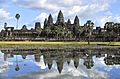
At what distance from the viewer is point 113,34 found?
597 ft

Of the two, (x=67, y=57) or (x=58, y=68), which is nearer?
(x=58, y=68)

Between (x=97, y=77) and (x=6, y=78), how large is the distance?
10.4m

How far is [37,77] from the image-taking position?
3956 centimetres

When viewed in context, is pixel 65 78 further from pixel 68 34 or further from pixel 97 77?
pixel 68 34

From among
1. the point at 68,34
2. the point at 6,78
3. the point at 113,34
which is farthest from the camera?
the point at 68,34

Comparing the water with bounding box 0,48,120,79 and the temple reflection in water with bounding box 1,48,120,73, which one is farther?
the temple reflection in water with bounding box 1,48,120,73

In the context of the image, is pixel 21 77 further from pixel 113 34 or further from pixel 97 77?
pixel 113 34

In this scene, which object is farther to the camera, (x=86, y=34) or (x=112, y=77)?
(x=86, y=34)

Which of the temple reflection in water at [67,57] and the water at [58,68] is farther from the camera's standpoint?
the temple reflection in water at [67,57]

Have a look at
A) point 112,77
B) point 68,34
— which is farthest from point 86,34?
point 112,77

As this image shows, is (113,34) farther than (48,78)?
Yes

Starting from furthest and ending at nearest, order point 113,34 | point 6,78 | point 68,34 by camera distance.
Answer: point 68,34, point 113,34, point 6,78

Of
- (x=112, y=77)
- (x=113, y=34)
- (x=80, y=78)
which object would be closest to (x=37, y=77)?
(x=80, y=78)

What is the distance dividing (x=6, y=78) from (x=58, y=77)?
20.0 feet
